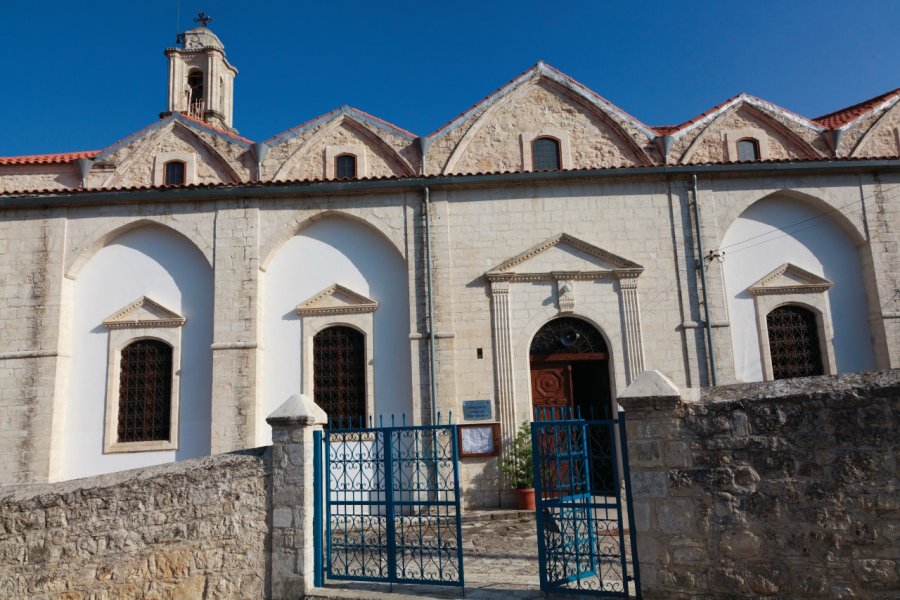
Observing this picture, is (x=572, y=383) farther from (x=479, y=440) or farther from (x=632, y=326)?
(x=479, y=440)

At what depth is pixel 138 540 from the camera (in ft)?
19.0

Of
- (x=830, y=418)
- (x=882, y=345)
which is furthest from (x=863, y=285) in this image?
(x=830, y=418)

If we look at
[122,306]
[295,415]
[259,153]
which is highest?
[259,153]

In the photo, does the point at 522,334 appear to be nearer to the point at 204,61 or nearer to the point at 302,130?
the point at 302,130

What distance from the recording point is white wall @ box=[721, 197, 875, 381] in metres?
11.5

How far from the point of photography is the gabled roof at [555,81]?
1277 cm

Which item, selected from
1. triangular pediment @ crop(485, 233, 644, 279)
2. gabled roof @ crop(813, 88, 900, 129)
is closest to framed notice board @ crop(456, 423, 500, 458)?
triangular pediment @ crop(485, 233, 644, 279)

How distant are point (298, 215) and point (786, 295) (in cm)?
945

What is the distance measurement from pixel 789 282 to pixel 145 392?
12.4 metres

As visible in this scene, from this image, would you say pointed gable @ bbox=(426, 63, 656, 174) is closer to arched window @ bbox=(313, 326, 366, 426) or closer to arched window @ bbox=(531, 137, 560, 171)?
arched window @ bbox=(531, 137, 560, 171)

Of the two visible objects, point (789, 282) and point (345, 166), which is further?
point (345, 166)

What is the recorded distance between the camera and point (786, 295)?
11.7 meters

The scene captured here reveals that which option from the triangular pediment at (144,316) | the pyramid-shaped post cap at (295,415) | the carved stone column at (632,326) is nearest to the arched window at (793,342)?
the carved stone column at (632,326)

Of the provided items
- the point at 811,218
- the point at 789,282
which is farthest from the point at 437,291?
the point at 811,218
